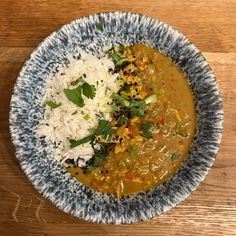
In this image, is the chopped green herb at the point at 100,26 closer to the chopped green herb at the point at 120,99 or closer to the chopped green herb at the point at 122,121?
the chopped green herb at the point at 120,99

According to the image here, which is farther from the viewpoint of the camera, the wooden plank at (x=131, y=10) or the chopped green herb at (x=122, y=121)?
the wooden plank at (x=131, y=10)

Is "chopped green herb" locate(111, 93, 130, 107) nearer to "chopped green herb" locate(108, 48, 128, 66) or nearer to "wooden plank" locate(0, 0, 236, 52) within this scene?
"chopped green herb" locate(108, 48, 128, 66)

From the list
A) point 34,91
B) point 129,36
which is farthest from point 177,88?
point 34,91

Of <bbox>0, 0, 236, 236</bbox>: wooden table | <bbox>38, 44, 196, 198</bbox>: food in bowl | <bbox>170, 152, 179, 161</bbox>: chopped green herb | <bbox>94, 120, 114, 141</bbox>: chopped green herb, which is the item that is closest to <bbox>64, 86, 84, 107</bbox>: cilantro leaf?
<bbox>38, 44, 196, 198</bbox>: food in bowl

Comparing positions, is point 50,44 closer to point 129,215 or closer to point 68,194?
point 68,194

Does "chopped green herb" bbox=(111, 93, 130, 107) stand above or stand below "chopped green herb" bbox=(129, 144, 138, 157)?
above

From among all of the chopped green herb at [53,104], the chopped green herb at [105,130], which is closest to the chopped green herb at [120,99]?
the chopped green herb at [105,130]
